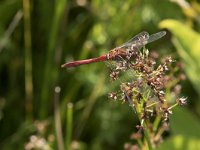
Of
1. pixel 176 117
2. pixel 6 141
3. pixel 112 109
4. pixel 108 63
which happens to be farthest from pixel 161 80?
pixel 6 141

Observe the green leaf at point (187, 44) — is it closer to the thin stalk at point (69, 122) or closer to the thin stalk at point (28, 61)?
the thin stalk at point (69, 122)

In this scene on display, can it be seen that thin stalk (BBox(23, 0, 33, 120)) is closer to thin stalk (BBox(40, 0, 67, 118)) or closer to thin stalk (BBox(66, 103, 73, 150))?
thin stalk (BBox(40, 0, 67, 118))

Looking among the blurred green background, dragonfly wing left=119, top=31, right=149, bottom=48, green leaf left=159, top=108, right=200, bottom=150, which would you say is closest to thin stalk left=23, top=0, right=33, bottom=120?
the blurred green background

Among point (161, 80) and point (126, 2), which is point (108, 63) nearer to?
point (161, 80)

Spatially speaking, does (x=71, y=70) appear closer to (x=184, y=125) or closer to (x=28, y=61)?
(x=28, y=61)

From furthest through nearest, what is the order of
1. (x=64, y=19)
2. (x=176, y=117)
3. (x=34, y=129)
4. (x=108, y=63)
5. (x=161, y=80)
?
(x=64, y=19), (x=34, y=129), (x=176, y=117), (x=108, y=63), (x=161, y=80)

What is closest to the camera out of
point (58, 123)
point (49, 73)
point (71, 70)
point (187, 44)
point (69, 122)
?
point (69, 122)

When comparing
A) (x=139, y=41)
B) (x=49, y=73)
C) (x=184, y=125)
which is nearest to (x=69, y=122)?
(x=184, y=125)
